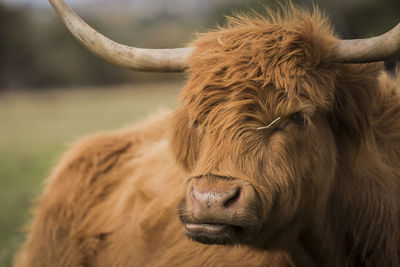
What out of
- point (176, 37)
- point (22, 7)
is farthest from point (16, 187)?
point (176, 37)

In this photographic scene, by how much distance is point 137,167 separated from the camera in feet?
16.5

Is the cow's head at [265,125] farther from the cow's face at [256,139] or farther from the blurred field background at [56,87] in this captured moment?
the blurred field background at [56,87]

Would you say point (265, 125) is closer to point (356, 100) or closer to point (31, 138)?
point (356, 100)

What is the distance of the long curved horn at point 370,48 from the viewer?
3.00m

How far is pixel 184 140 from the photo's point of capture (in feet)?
12.1

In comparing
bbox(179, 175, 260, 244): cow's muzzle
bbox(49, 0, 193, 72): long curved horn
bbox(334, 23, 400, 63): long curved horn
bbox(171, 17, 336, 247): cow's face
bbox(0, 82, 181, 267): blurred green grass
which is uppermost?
bbox(0, 82, 181, 267): blurred green grass

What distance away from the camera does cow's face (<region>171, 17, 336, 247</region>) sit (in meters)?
2.91

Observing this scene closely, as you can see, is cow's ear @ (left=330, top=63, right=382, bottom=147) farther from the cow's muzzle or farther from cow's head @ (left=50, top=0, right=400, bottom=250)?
the cow's muzzle

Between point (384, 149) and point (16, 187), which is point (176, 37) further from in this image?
point (384, 149)

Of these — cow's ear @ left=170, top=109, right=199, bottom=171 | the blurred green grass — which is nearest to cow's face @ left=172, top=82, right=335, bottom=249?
cow's ear @ left=170, top=109, right=199, bottom=171

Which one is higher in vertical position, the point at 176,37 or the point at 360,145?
the point at 176,37

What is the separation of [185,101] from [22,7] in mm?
40380

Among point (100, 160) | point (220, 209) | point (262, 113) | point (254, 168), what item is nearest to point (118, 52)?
point (262, 113)

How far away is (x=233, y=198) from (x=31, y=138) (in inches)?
615
